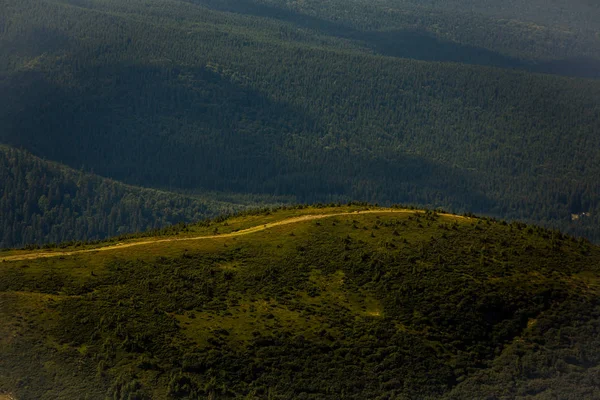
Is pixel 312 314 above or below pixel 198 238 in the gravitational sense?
below

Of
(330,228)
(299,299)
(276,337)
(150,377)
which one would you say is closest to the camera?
(150,377)

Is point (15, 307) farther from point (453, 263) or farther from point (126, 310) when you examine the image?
point (453, 263)

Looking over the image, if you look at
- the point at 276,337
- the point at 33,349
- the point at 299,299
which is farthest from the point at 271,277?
the point at 33,349

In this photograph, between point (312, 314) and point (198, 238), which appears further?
point (198, 238)

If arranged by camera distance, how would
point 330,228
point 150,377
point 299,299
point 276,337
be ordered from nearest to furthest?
point 150,377, point 276,337, point 299,299, point 330,228

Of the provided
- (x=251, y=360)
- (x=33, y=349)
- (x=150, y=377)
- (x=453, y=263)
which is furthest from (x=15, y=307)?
(x=453, y=263)

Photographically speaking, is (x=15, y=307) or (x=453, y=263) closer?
(x=15, y=307)

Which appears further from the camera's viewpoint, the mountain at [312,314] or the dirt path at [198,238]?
the dirt path at [198,238]

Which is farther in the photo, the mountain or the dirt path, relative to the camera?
the dirt path
